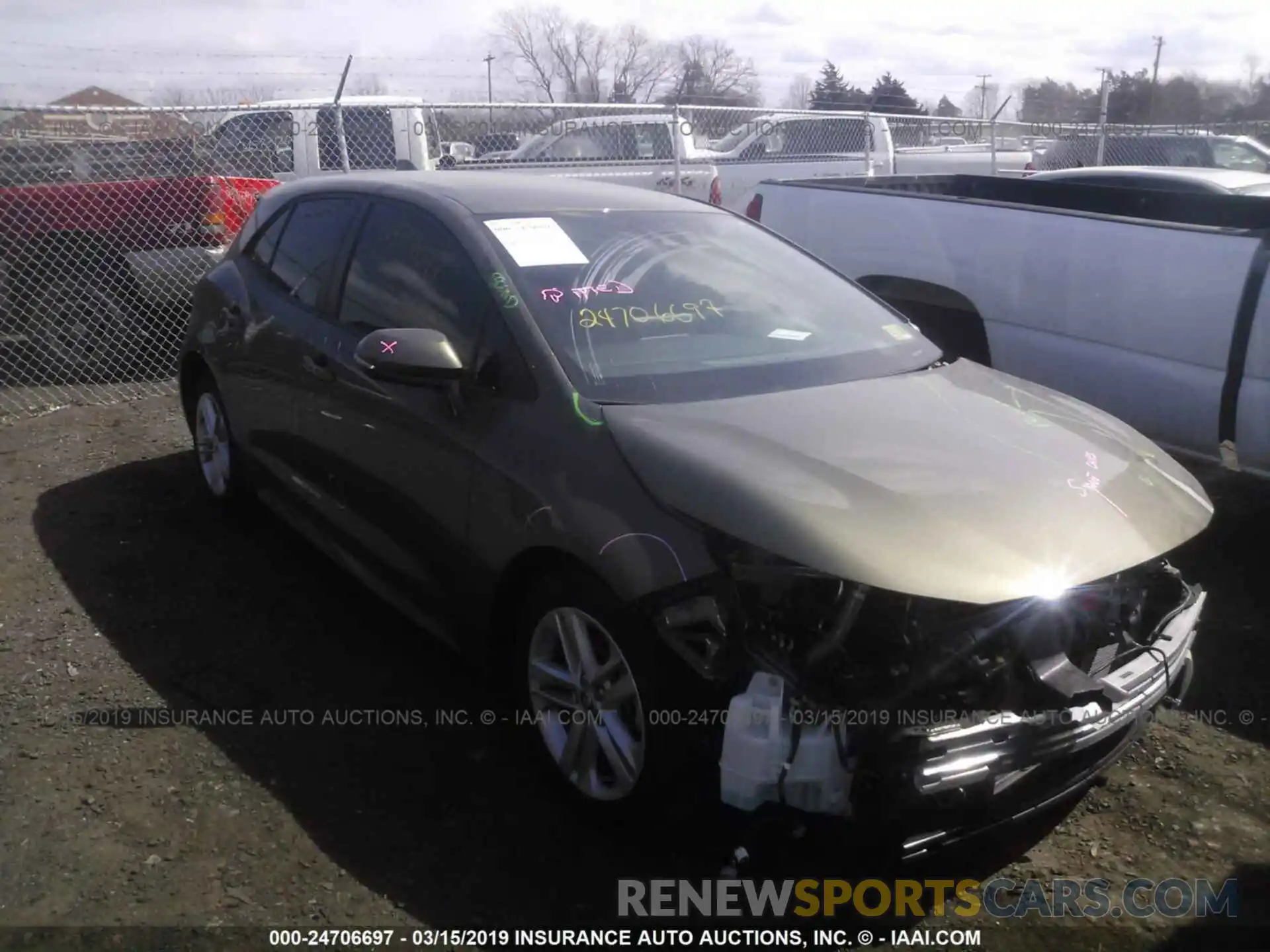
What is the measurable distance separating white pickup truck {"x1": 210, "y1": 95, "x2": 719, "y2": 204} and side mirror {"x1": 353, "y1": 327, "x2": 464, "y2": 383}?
Result: 601 centimetres

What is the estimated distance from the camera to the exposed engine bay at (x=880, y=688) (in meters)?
2.59

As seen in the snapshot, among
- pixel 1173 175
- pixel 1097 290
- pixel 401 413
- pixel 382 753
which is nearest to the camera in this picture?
pixel 382 753

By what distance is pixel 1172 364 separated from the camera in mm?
4910

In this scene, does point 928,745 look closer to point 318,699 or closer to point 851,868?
point 851,868

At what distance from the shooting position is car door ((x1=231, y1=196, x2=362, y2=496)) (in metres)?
4.32

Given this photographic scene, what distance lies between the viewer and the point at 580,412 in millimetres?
3162

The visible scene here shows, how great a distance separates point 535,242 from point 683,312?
0.54m

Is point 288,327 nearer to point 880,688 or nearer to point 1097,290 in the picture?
point 880,688

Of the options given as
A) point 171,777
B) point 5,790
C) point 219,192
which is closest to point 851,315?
point 171,777

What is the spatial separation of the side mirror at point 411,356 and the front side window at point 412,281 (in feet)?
0.47

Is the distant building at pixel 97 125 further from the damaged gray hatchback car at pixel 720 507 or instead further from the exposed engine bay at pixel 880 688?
the exposed engine bay at pixel 880 688

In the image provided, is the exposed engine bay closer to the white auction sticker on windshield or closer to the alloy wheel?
the alloy wheel

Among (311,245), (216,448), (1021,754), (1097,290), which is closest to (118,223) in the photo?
(216,448)

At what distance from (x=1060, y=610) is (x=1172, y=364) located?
2.57 metres
